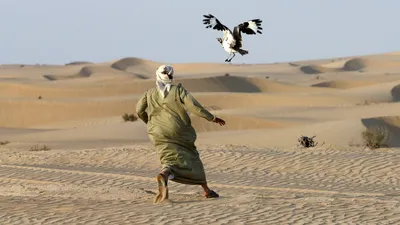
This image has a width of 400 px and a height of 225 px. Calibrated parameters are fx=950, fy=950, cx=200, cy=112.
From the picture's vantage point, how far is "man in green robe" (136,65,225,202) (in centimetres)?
1068

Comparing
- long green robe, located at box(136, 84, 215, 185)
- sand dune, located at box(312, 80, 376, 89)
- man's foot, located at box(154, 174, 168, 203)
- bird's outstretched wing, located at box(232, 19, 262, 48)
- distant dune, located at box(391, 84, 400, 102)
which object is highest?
sand dune, located at box(312, 80, 376, 89)

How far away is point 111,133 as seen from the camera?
1265 inches

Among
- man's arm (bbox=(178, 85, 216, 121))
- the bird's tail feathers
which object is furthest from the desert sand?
the bird's tail feathers

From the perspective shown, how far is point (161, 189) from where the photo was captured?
1077 cm

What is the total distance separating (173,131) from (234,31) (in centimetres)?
167

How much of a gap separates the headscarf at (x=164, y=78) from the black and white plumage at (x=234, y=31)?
92cm

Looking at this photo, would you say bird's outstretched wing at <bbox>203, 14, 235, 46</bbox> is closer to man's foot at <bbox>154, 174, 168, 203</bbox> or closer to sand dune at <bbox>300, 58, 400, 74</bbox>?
man's foot at <bbox>154, 174, 168, 203</bbox>

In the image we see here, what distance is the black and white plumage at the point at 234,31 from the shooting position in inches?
445

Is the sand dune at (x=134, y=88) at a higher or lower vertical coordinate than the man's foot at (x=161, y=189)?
higher

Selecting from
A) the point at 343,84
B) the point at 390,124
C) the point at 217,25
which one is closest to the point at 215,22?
the point at 217,25

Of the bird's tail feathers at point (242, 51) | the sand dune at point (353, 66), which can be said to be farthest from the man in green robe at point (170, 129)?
the sand dune at point (353, 66)

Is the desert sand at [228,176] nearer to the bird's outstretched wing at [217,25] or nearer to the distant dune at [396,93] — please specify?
the bird's outstretched wing at [217,25]

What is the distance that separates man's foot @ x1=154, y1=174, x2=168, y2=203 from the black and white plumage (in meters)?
1.71

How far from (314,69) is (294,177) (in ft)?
266
